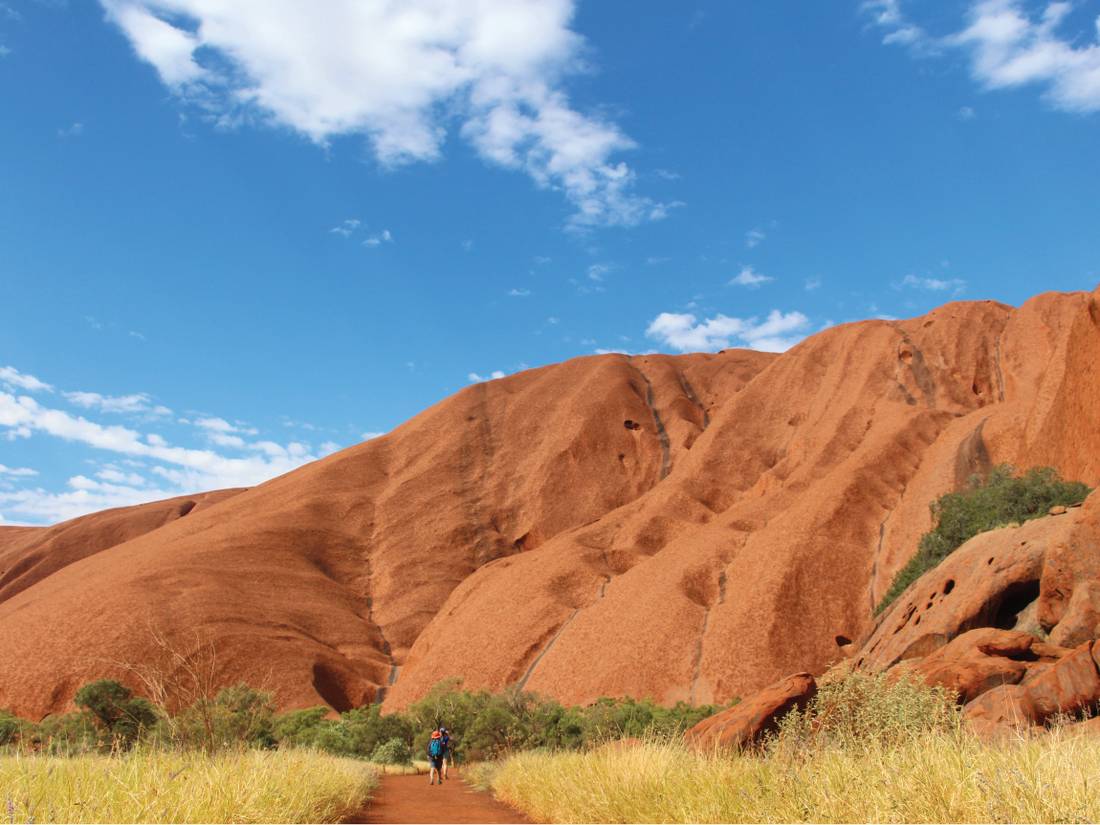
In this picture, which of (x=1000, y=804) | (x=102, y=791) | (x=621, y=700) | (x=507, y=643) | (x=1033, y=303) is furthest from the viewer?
(x=1033, y=303)

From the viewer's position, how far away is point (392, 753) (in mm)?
32938

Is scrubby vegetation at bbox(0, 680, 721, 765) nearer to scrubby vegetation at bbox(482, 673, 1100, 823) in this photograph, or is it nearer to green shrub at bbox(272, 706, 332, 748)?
green shrub at bbox(272, 706, 332, 748)

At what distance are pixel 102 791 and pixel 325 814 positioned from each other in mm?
5098

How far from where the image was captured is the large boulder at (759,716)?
12.5 m

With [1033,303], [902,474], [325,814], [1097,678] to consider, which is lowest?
[325,814]

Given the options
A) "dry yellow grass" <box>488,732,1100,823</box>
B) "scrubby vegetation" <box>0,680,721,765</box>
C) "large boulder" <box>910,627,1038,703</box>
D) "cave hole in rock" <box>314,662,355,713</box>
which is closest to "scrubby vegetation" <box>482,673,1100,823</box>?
"dry yellow grass" <box>488,732,1100,823</box>

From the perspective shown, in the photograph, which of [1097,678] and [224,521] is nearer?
[1097,678]

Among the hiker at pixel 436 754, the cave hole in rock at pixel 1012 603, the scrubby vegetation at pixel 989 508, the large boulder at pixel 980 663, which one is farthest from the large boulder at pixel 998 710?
the scrubby vegetation at pixel 989 508

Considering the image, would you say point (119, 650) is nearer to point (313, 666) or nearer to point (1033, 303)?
point (313, 666)

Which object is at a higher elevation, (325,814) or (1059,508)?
(1059,508)

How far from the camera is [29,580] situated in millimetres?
95438

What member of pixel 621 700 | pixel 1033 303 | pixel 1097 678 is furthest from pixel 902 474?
pixel 1097 678

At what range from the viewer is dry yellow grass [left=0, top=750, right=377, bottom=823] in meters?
6.11

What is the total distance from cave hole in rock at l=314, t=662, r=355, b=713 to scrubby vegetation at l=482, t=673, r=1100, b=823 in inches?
1702
